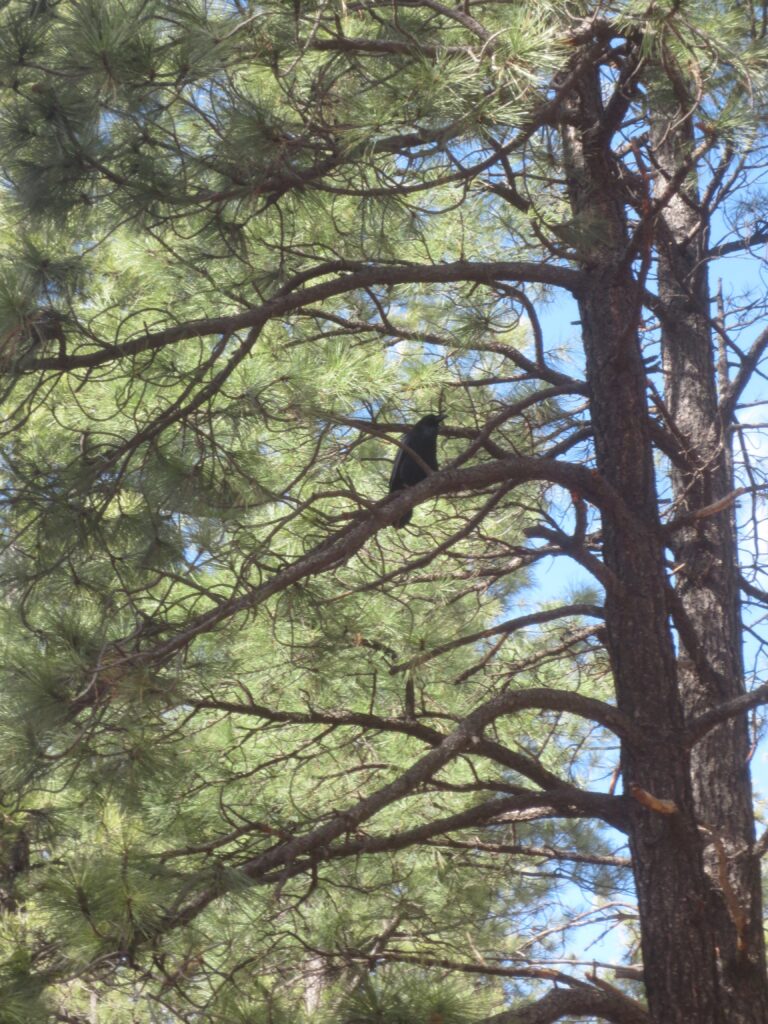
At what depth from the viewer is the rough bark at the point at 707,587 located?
3.16 m

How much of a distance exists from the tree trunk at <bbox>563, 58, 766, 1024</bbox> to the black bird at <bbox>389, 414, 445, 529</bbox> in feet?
2.08

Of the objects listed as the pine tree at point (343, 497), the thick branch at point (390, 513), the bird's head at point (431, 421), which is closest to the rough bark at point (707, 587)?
the pine tree at point (343, 497)

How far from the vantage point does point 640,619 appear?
3.48 m

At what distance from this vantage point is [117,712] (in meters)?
3.00

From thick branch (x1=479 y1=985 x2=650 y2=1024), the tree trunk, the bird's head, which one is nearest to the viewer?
thick branch (x1=479 y1=985 x2=650 y2=1024)

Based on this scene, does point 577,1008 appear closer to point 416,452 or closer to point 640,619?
point 640,619

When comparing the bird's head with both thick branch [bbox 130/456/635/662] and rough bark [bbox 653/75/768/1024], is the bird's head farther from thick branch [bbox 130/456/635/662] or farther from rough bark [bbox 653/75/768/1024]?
rough bark [bbox 653/75/768/1024]

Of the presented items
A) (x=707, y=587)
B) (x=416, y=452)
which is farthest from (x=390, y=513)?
(x=707, y=587)

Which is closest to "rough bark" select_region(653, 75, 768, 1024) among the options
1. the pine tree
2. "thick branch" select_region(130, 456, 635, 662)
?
the pine tree

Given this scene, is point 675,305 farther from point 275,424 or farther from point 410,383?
point 275,424

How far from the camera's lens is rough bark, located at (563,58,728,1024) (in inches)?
124

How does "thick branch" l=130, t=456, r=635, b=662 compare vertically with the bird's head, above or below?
below

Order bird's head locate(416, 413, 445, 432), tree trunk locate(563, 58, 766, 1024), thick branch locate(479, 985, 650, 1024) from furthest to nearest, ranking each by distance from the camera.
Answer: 1. bird's head locate(416, 413, 445, 432)
2. tree trunk locate(563, 58, 766, 1024)
3. thick branch locate(479, 985, 650, 1024)

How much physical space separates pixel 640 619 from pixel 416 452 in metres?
1.00
